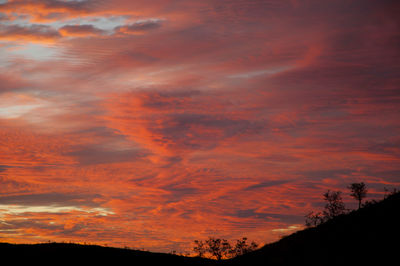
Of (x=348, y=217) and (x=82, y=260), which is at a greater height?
(x=348, y=217)

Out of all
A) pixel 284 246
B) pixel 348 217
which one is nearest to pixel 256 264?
pixel 284 246

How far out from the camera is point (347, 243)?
1406 inches

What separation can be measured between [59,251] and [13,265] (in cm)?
529

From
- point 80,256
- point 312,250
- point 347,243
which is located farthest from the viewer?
point 80,256

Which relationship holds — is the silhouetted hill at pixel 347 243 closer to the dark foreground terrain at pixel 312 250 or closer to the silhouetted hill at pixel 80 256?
the dark foreground terrain at pixel 312 250

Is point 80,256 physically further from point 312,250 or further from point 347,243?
point 347,243

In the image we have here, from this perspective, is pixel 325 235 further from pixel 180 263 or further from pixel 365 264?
pixel 180 263

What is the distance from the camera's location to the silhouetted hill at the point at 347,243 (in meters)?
31.2

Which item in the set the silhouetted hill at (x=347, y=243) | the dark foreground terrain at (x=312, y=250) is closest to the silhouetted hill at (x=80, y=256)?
the dark foreground terrain at (x=312, y=250)

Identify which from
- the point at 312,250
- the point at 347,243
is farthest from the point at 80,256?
the point at 347,243

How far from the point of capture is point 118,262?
42438mm

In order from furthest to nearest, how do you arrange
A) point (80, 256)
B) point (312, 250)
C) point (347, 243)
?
point (80, 256)
point (312, 250)
point (347, 243)

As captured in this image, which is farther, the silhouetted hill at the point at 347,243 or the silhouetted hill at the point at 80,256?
the silhouetted hill at the point at 80,256

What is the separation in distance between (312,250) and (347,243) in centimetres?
323
